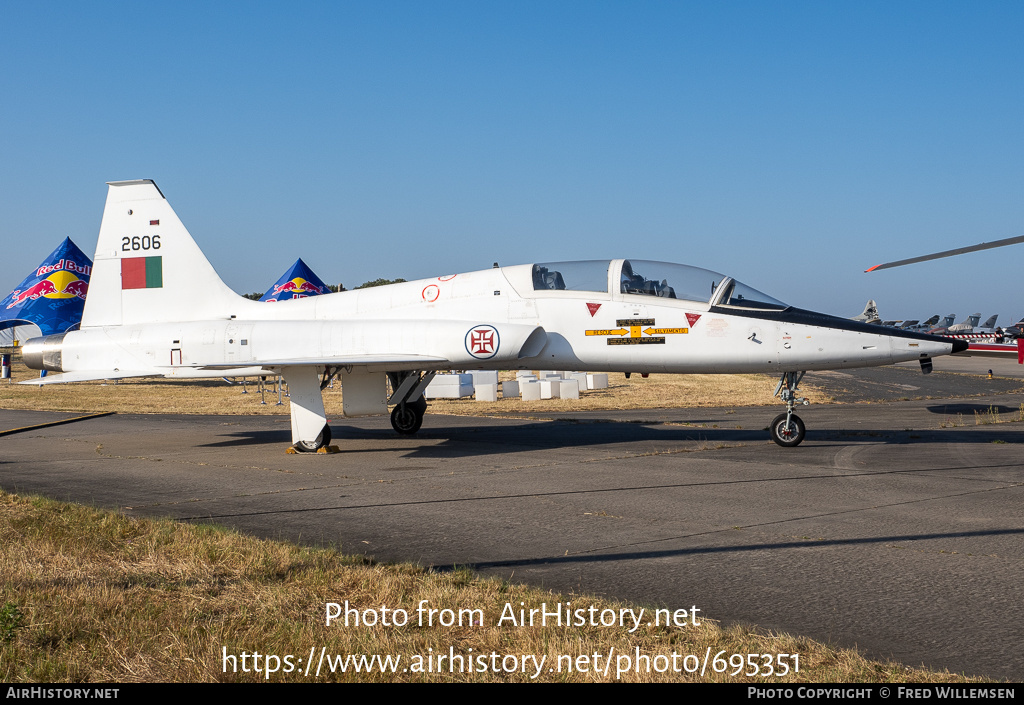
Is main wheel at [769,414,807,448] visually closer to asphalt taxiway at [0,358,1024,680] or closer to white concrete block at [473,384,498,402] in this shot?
asphalt taxiway at [0,358,1024,680]

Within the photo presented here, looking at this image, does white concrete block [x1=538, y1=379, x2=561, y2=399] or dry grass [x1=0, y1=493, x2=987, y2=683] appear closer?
dry grass [x1=0, y1=493, x2=987, y2=683]

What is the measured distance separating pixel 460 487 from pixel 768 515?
12.0 feet

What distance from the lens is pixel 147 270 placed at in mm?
15062

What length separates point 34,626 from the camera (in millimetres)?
4461

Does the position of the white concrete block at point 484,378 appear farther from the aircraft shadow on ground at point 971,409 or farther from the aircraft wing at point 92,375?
the aircraft wing at point 92,375

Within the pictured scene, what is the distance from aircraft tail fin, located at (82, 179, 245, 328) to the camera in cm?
1503

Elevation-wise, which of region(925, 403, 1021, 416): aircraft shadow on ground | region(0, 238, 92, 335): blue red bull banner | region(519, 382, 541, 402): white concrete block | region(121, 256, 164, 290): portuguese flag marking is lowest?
region(925, 403, 1021, 416): aircraft shadow on ground

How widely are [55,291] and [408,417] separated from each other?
35.1m

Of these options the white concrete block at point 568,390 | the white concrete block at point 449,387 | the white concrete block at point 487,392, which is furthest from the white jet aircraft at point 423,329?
the white concrete block at point 449,387

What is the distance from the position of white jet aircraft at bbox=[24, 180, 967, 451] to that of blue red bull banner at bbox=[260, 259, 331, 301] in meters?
33.2

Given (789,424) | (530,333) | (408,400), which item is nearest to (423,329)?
(530,333)

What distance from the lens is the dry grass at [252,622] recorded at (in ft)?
12.7

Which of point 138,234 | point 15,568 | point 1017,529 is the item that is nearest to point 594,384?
point 138,234

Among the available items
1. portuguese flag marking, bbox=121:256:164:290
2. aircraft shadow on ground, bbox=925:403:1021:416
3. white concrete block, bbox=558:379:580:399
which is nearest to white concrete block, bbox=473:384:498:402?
white concrete block, bbox=558:379:580:399
